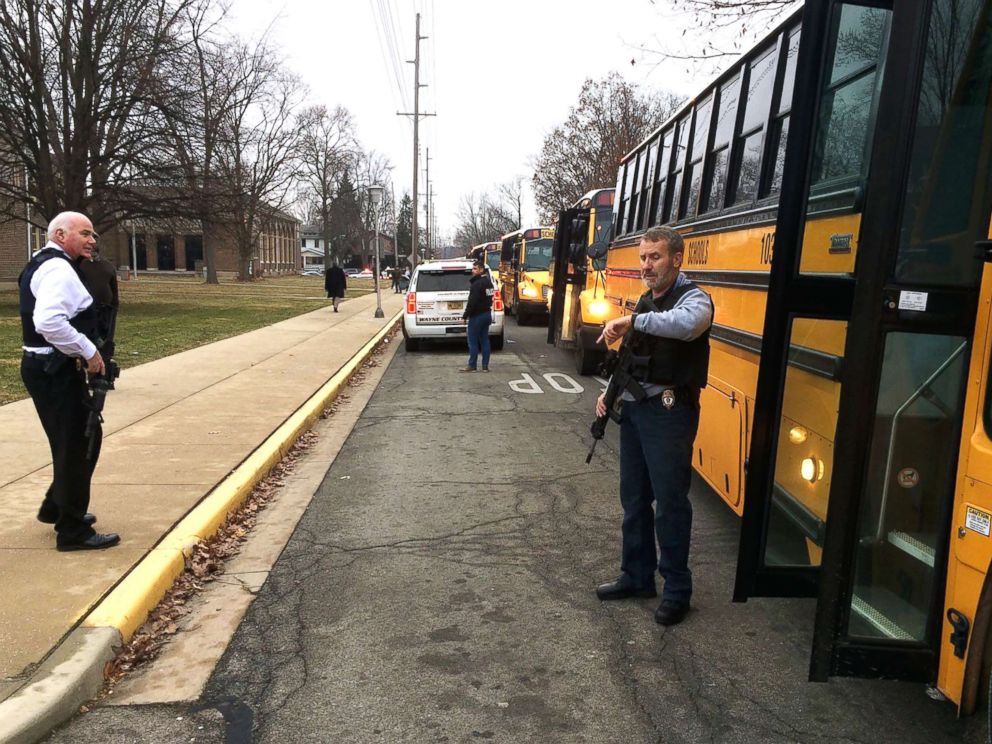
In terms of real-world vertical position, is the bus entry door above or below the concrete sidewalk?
above

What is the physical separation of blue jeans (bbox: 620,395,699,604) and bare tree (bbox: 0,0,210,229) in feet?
78.9

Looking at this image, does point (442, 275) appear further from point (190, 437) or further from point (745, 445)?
point (745, 445)

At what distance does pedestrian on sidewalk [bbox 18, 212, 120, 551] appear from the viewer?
14.3ft

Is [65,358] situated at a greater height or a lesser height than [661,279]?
lesser

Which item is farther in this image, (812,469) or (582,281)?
(582,281)

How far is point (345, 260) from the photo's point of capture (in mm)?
104812

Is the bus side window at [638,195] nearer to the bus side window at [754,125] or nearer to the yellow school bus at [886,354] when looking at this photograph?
the bus side window at [754,125]

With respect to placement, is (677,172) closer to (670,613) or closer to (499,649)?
(670,613)

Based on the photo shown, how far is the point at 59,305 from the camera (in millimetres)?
4336

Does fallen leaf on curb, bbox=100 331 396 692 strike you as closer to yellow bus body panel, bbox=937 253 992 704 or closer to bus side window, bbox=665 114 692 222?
yellow bus body panel, bbox=937 253 992 704

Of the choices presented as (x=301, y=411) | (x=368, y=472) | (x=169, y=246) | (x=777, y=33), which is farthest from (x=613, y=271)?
(x=169, y=246)

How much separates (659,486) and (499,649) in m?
1.07

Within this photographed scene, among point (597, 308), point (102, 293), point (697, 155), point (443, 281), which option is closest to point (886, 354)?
point (697, 155)

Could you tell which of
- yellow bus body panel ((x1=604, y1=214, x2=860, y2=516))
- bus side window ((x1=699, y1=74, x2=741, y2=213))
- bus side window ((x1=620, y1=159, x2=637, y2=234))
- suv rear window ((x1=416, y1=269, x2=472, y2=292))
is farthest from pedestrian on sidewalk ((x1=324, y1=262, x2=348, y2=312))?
bus side window ((x1=699, y1=74, x2=741, y2=213))
